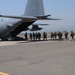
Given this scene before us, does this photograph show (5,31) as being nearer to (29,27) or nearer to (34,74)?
(29,27)

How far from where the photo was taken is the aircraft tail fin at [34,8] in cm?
3656

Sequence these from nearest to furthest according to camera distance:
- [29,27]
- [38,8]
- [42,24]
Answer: [38,8], [29,27], [42,24]

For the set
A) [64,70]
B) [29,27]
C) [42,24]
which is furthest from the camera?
[42,24]

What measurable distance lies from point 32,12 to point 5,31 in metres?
5.22

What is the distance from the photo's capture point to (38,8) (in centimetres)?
3662

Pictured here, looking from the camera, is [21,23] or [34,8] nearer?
[21,23]

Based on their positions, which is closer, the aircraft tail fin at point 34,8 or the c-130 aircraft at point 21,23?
the c-130 aircraft at point 21,23

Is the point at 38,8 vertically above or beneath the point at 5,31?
above

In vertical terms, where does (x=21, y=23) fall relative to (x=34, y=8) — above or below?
below

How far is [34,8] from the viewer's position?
3706cm

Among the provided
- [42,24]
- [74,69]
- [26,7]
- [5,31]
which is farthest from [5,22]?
[74,69]

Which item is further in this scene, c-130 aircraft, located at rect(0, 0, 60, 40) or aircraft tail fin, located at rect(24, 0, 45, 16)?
aircraft tail fin, located at rect(24, 0, 45, 16)

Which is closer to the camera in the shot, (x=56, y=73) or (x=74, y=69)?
(x=56, y=73)

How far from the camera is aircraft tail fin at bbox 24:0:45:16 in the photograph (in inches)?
1439
